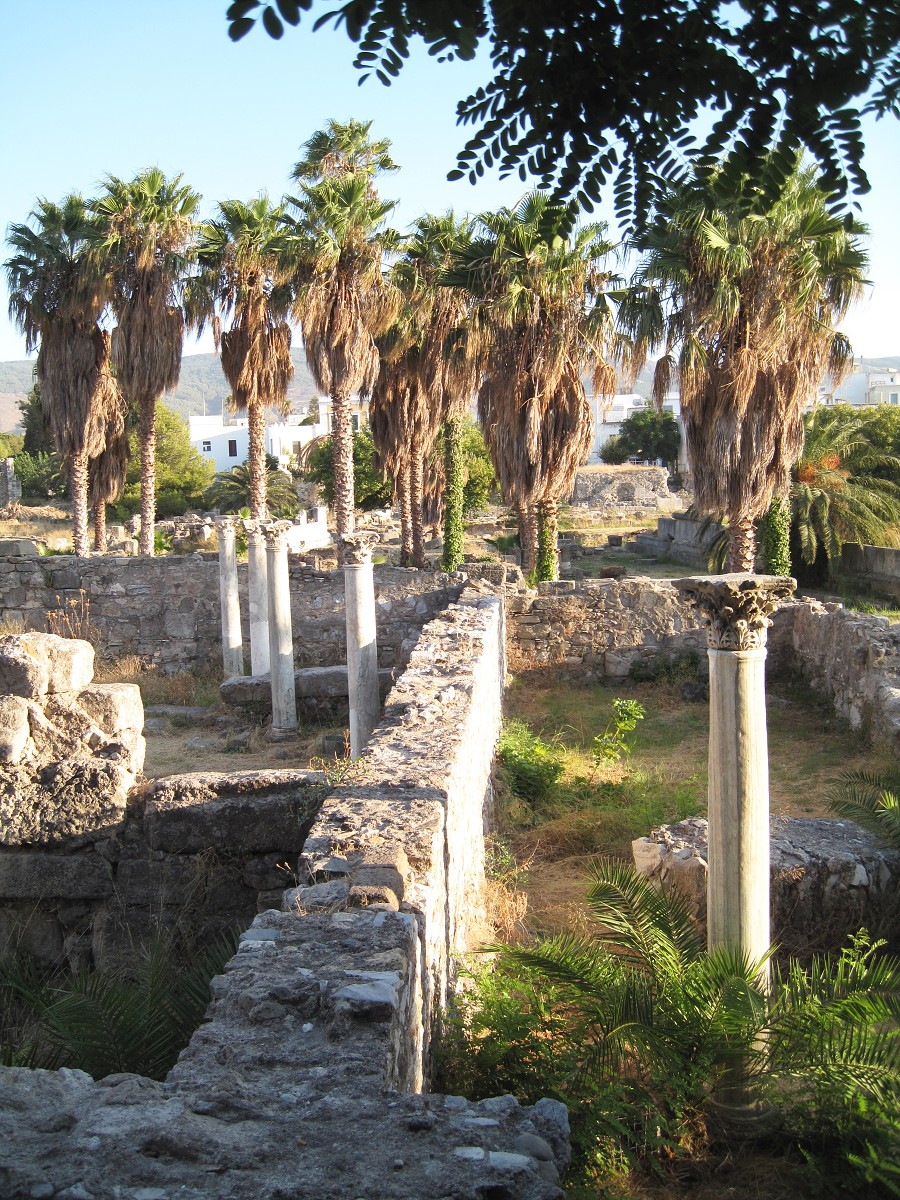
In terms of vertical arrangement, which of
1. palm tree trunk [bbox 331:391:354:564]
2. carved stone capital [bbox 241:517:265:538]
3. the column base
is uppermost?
palm tree trunk [bbox 331:391:354:564]

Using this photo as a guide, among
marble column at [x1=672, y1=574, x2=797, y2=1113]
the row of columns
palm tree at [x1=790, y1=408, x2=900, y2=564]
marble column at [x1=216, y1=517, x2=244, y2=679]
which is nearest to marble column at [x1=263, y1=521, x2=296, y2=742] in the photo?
the row of columns

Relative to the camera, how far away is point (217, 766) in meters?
12.6

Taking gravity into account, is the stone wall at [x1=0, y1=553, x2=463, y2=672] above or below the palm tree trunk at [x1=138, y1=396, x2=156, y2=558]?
below

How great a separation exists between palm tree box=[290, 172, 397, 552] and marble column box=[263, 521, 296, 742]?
22.4ft

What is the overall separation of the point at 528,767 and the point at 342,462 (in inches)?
540

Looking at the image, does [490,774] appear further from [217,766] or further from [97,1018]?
[97,1018]

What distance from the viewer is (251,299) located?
22.8 meters

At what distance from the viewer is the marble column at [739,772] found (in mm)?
5355

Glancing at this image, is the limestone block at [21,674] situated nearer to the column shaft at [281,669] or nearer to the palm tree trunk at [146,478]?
the column shaft at [281,669]

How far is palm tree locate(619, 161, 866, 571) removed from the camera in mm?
15609

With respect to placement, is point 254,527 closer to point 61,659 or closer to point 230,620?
point 230,620

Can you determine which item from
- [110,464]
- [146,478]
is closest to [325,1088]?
[146,478]

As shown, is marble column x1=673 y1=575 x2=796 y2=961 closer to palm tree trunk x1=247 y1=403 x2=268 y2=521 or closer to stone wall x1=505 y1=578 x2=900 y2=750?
stone wall x1=505 y1=578 x2=900 y2=750

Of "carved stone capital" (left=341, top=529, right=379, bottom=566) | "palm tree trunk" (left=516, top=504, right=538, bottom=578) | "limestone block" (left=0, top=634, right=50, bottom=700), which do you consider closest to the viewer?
"limestone block" (left=0, top=634, right=50, bottom=700)
